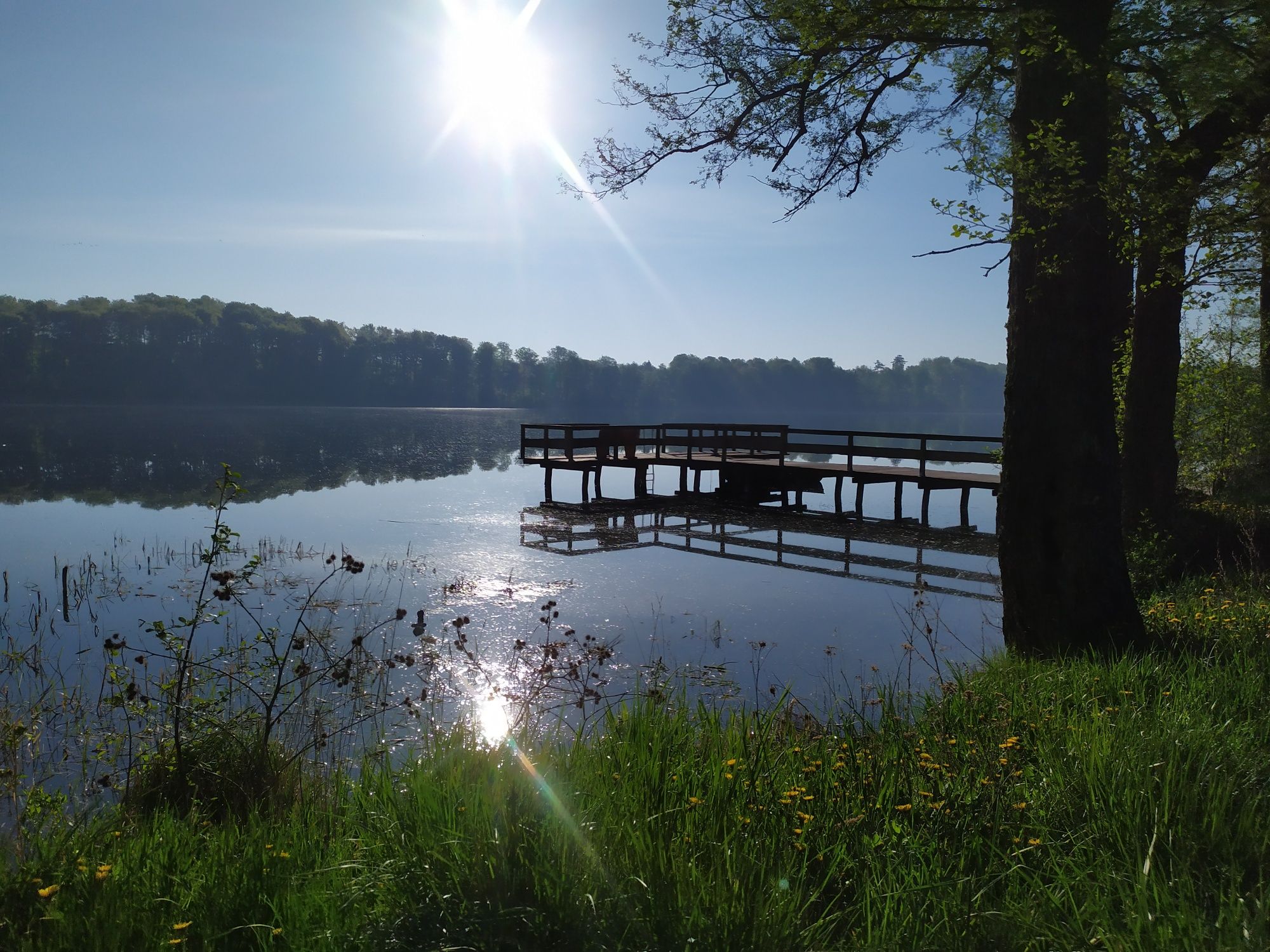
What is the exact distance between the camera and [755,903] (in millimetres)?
2721

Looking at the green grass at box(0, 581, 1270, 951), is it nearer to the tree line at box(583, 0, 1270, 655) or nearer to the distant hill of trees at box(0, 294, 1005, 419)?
the tree line at box(583, 0, 1270, 655)

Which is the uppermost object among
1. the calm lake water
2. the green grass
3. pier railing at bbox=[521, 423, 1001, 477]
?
pier railing at bbox=[521, 423, 1001, 477]

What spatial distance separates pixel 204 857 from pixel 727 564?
10.8m

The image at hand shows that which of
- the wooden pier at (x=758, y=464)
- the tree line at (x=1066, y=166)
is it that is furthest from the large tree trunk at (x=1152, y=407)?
the wooden pier at (x=758, y=464)

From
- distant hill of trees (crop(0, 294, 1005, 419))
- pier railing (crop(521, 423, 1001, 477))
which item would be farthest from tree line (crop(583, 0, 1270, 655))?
distant hill of trees (crop(0, 294, 1005, 419))

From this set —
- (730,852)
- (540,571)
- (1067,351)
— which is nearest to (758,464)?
(540,571)

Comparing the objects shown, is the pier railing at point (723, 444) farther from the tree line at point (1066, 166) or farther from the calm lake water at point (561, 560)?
the tree line at point (1066, 166)

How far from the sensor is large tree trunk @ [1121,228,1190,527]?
35.1ft

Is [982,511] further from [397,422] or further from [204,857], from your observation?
[397,422]

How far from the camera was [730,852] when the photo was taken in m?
3.11

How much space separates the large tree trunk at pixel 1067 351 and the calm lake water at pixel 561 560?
66.7 inches

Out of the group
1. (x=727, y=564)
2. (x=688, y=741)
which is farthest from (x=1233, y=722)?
(x=727, y=564)

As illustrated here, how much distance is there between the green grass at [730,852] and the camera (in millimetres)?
2686

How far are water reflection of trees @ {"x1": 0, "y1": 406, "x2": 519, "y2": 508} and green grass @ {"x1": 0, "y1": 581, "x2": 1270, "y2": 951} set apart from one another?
2088 cm
